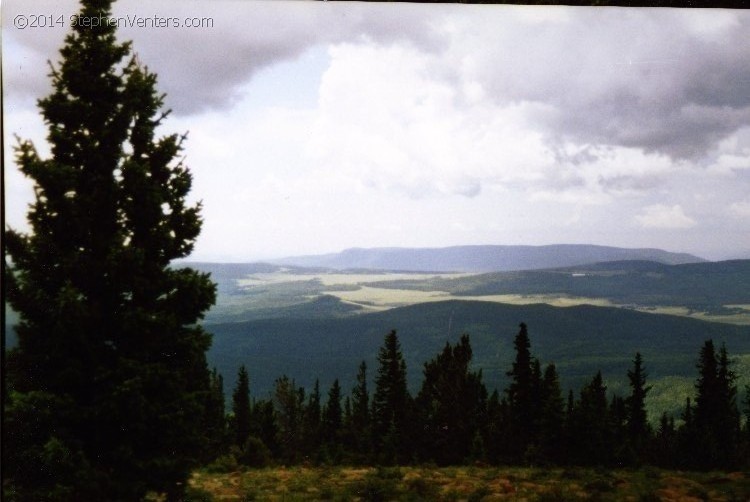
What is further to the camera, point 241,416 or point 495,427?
point 241,416

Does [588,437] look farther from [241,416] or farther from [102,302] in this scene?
[241,416]

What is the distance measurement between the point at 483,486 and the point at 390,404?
37.8 metres

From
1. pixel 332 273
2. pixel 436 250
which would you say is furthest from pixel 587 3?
pixel 436 250

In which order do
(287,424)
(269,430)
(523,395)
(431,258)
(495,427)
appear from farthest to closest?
(431,258)
(269,430)
(287,424)
(495,427)
(523,395)

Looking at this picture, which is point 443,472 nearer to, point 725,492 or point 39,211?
point 725,492

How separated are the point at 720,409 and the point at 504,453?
33882mm

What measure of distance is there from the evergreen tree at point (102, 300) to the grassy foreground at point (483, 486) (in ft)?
15.1

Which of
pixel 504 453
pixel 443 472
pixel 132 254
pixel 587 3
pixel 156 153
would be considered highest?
pixel 587 3

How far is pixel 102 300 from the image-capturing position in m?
12.3

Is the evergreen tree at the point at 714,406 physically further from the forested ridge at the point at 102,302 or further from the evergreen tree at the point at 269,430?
the forested ridge at the point at 102,302

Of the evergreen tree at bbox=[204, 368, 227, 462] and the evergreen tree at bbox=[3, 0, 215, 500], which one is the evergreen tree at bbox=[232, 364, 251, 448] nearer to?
the evergreen tree at bbox=[204, 368, 227, 462]

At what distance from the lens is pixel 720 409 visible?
204 feet

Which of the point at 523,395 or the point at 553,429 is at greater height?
the point at 523,395

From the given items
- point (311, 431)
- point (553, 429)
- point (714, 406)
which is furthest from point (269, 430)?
point (714, 406)
